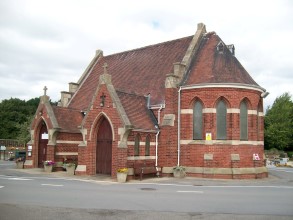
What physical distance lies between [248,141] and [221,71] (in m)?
5.15

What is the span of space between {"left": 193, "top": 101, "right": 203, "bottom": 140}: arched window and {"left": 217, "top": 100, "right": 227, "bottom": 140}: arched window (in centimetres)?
123

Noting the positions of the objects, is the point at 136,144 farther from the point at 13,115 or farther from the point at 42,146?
the point at 13,115

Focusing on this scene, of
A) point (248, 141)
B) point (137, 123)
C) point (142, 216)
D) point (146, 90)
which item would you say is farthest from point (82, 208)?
point (146, 90)

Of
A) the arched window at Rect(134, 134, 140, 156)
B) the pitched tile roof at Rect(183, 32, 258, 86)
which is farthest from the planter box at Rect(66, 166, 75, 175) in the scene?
the pitched tile roof at Rect(183, 32, 258, 86)

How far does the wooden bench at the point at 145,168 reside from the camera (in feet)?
72.9

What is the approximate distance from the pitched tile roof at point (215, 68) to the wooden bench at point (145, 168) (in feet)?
20.5

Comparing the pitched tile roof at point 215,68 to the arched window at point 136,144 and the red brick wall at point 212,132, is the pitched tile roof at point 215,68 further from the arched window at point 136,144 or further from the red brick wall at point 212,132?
the arched window at point 136,144

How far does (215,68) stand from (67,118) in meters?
12.9

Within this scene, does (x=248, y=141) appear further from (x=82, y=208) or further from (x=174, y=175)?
(x=82, y=208)

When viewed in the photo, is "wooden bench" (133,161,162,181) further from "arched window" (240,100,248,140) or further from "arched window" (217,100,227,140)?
"arched window" (240,100,248,140)

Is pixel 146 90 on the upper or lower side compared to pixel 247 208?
upper

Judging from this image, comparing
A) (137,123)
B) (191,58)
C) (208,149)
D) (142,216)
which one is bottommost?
(142,216)

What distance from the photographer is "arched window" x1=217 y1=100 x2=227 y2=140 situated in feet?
77.1

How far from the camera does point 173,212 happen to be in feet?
35.6
